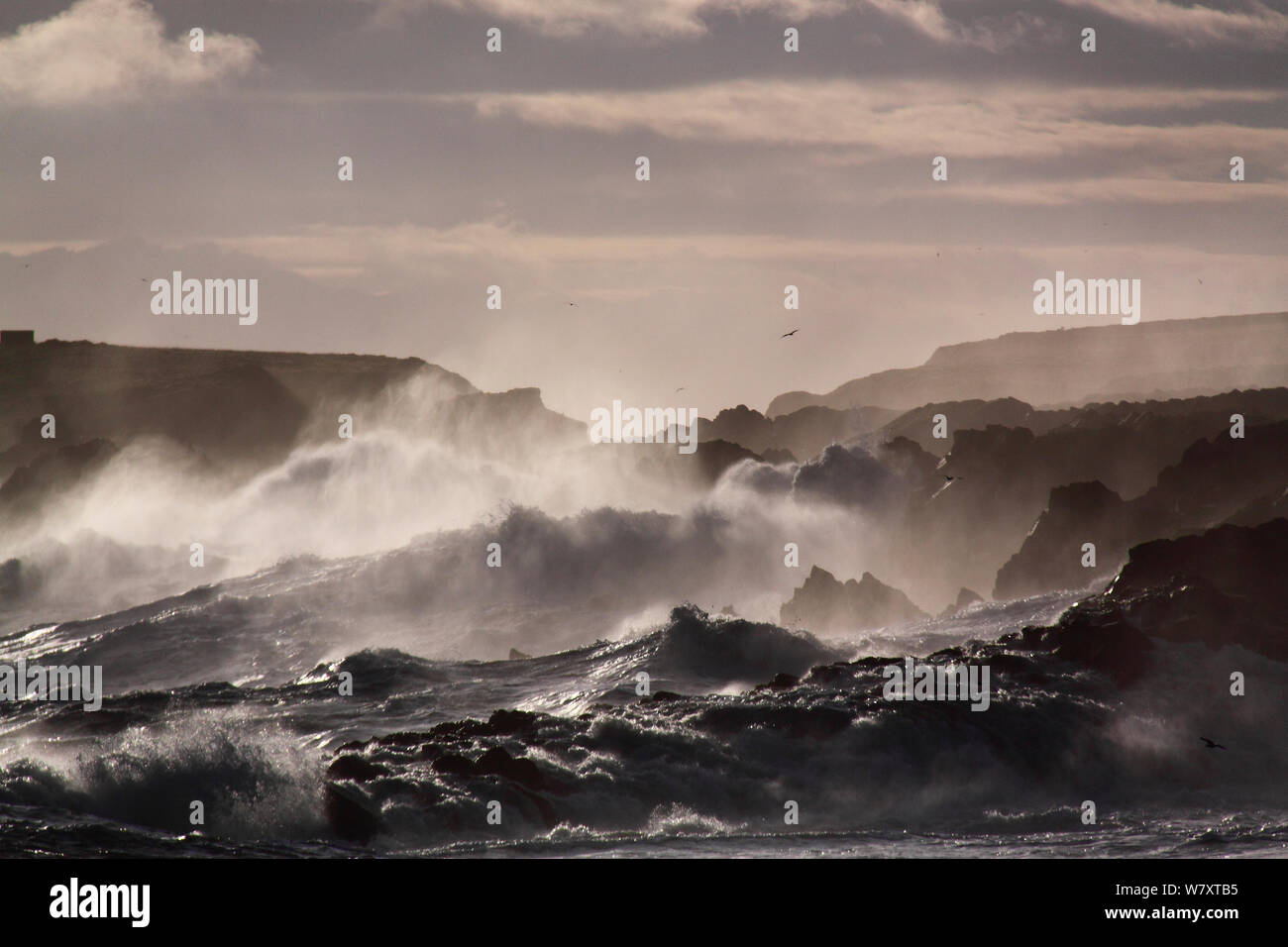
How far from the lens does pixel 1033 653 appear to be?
3338 cm

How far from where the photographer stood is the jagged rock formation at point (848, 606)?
164 feet

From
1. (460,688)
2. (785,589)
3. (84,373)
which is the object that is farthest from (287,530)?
(84,373)

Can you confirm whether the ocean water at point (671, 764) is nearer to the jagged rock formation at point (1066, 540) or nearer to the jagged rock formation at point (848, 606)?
the jagged rock formation at point (848, 606)

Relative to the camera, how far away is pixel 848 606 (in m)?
50.5

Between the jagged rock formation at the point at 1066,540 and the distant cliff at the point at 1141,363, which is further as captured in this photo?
the distant cliff at the point at 1141,363

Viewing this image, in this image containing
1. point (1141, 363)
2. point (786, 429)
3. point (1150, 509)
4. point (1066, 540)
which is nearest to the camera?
point (1150, 509)

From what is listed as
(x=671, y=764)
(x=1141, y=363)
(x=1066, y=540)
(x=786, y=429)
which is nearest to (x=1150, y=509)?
(x=1066, y=540)

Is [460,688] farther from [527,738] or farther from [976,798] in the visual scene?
[976,798]

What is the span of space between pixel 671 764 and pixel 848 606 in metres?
24.1

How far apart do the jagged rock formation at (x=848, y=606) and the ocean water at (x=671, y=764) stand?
1107cm

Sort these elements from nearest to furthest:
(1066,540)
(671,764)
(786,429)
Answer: (671,764) < (1066,540) < (786,429)

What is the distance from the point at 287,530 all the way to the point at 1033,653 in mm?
51309

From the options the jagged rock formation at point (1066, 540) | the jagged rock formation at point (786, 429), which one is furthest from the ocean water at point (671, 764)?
the jagged rock formation at point (786, 429)

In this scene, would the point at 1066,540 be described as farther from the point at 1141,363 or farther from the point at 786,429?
the point at 1141,363
